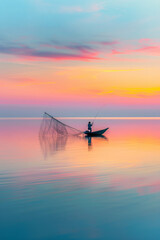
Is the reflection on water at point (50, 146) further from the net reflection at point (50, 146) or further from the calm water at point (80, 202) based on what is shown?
the calm water at point (80, 202)

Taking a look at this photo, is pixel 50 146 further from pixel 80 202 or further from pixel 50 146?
pixel 80 202

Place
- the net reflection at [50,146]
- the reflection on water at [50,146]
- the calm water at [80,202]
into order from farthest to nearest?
the reflection on water at [50,146] → the net reflection at [50,146] → the calm water at [80,202]

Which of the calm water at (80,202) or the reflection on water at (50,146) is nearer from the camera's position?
the calm water at (80,202)

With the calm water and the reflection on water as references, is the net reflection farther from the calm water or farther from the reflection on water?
the calm water

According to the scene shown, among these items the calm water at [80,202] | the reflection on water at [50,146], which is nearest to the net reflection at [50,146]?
the reflection on water at [50,146]

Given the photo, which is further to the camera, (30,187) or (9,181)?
(9,181)

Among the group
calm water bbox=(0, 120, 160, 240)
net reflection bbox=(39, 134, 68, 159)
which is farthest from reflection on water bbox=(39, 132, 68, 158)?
calm water bbox=(0, 120, 160, 240)

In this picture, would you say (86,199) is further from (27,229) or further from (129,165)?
(129,165)

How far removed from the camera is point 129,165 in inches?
614

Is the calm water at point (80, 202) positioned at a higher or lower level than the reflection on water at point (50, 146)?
lower

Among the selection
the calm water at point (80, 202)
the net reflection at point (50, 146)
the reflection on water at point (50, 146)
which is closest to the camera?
the calm water at point (80, 202)

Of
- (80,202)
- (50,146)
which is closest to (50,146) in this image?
(50,146)

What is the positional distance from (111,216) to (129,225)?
703 mm

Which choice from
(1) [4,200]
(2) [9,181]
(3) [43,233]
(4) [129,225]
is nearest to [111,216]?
(4) [129,225]
